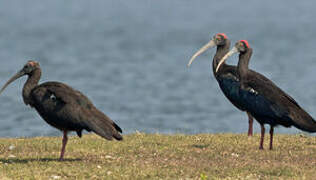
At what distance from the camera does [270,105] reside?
1736 centimetres

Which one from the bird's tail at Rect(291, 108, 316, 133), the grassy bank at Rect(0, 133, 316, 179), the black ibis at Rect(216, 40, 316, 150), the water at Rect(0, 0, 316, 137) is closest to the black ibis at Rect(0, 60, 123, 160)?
the grassy bank at Rect(0, 133, 316, 179)

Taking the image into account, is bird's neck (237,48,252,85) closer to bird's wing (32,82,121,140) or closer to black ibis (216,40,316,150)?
black ibis (216,40,316,150)

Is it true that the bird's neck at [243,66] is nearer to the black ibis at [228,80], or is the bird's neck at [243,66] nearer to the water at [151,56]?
the black ibis at [228,80]

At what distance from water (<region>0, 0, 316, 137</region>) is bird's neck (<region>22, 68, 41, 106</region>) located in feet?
17.7

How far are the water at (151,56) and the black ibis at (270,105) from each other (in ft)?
12.5

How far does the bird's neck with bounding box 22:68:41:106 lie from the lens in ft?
53.8

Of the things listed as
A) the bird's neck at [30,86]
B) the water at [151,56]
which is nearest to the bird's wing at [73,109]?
the bird's neck at [30,86]

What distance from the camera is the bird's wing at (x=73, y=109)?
15734 millimetres

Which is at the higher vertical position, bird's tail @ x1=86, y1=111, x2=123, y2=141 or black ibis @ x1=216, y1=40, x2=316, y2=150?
black ibis @ x1=216, y1=40, x2=316, y2=150

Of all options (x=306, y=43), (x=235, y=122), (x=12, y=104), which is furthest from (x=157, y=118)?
(x=306, y=43)

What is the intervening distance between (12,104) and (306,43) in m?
50.6

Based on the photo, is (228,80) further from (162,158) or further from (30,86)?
(30,86)

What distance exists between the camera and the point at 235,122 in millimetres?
41469

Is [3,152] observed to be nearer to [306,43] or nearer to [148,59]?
[148,59]
